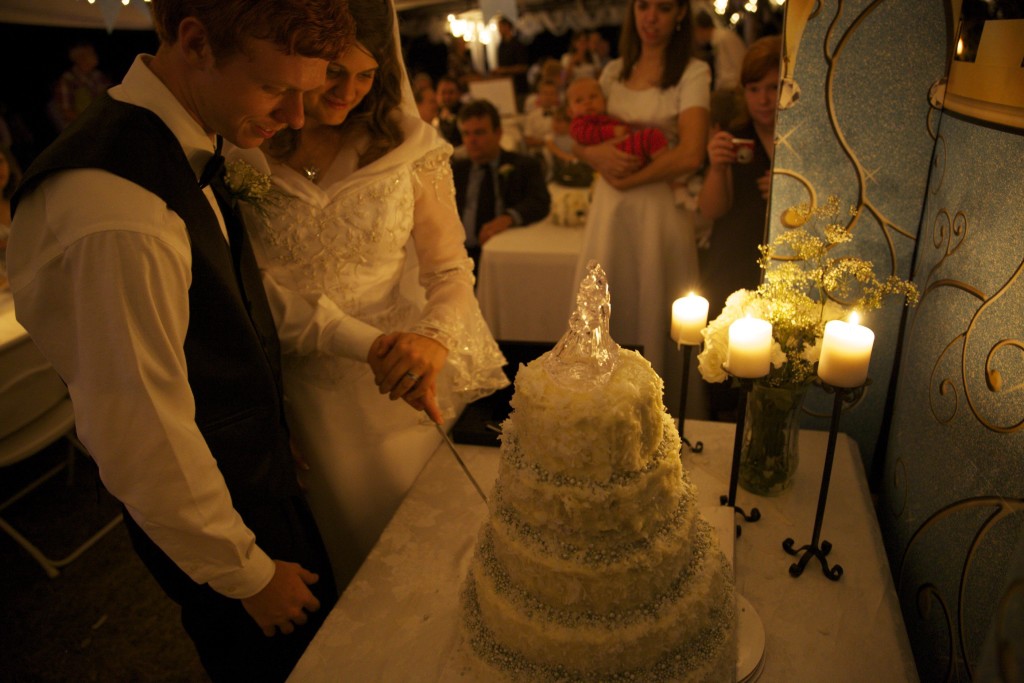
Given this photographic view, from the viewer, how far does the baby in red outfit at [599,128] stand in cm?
258

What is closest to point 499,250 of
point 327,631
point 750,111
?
point 750,111

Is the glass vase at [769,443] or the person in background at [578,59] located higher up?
the person in background at [578,59]

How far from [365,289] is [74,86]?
460cm

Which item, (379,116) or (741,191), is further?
(741,191)

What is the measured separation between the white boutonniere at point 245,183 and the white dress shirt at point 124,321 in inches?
9.0

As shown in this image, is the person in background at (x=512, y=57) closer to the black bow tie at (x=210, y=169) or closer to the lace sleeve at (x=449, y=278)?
the lace sleeve at (x=449, y=278)

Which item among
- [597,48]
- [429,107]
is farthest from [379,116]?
[597,48]

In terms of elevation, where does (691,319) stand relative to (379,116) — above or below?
below

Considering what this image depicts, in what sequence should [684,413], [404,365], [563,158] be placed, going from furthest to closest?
[563,158] → [684,413] → [404,365]

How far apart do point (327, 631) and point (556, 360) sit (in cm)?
70

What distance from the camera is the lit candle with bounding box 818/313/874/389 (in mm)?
1117

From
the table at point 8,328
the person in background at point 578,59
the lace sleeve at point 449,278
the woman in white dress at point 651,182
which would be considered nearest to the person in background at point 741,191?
the woman in white dress at point 651,182

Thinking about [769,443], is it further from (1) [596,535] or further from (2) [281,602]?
(2) [281,602]

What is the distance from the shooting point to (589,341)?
820 mm
